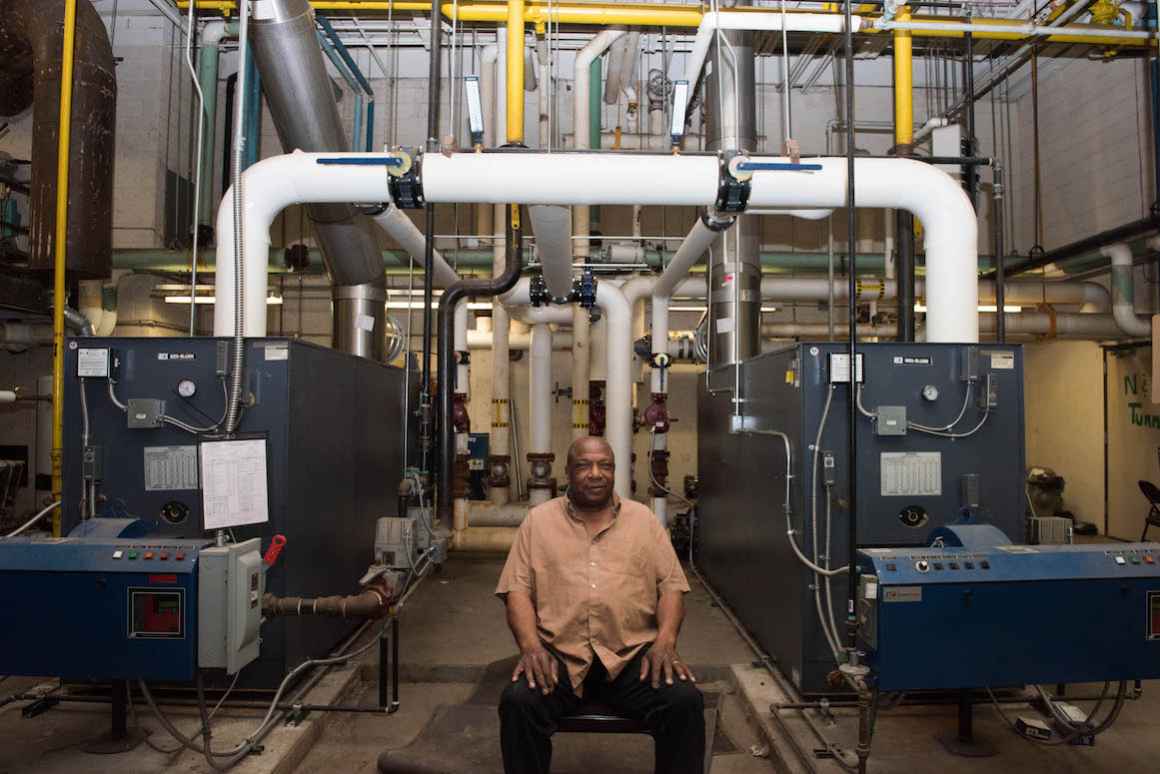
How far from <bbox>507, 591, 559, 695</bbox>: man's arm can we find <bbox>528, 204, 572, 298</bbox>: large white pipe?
163 centimetres

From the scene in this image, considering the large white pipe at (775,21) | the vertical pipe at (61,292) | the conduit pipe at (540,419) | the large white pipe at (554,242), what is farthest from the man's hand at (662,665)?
the conduit pipe at (540,419)

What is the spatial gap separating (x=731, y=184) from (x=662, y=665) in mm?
1802

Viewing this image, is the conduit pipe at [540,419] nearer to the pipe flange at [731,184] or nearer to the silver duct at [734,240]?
the silver duct at [734,240]

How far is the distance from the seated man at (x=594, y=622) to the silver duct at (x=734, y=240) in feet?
6.12

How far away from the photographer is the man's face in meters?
2.28

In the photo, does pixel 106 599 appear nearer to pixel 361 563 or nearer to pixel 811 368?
pixel 361 563

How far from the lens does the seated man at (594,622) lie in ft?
6.77

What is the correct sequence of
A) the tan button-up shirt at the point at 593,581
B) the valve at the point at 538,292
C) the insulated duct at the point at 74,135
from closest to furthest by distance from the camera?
the tan button-up shirt at the point at 593,581 → the insulated duct at the point at 74,135 → the valve at the point at 538,292

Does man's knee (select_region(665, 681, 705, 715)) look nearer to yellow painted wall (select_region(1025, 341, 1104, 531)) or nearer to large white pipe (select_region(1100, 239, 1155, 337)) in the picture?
large white pipe (select_region(1100, 239, 1155, 337))

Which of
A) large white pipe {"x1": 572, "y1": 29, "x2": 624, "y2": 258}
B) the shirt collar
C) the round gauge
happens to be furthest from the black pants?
large white pipe {"x1": 572, "y1": 29, "x2": 624, "y2": 258}

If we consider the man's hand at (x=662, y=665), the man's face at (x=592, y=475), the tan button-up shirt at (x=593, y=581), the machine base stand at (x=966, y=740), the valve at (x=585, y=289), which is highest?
the valve at (x=585, y=289)

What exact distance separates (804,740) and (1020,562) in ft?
3.31

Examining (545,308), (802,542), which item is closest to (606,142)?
(545,308)

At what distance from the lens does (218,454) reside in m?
2.58
